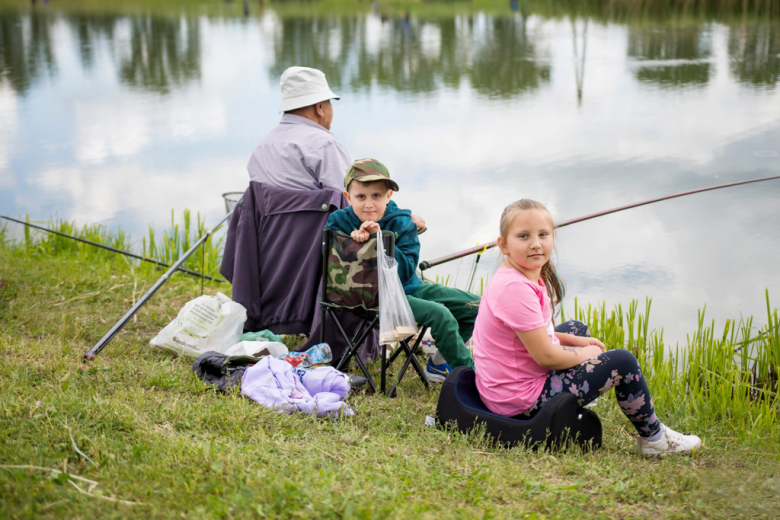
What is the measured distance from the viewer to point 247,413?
228 centimetres

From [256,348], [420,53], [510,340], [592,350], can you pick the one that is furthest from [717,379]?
[420,53]

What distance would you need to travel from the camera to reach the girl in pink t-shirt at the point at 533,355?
214 cm

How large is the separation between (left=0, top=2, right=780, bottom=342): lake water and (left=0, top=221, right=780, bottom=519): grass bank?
2475 mm

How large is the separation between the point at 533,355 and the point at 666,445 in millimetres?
584

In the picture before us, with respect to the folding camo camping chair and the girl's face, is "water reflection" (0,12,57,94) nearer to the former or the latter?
the folding camo camping chair

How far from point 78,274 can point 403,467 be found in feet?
11.3

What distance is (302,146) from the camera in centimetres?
322

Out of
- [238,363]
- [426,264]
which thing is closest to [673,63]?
[426,264]

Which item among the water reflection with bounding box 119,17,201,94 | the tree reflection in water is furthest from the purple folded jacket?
the water reflection with bounding box 119,17,201,94

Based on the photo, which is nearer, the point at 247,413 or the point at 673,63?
the point at 247,413

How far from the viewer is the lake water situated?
5945 millimetres

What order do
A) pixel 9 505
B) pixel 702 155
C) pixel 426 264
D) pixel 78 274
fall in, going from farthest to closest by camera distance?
1. pixel 702 155
2. pixel 78 274
3. pixel 426 264
4. pixel 9 505

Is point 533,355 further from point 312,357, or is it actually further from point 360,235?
point 312,357

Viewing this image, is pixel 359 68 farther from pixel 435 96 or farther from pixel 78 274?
pixel 78 274
